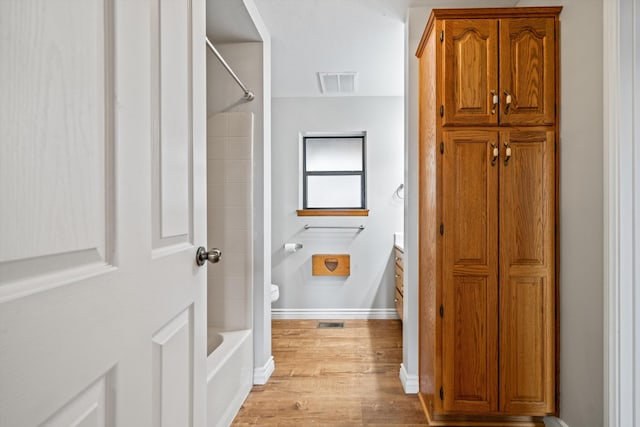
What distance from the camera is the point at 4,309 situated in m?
0.45

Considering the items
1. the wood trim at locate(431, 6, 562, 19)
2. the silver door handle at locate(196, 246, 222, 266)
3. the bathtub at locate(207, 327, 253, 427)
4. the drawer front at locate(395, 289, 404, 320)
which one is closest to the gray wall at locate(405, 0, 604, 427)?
the wood trim at locate(431, 6, 562, 19)

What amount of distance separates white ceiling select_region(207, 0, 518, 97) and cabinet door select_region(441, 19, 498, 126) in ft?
2.03

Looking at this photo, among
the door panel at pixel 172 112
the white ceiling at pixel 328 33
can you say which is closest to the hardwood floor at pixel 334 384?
the door panel at pixel 172 112

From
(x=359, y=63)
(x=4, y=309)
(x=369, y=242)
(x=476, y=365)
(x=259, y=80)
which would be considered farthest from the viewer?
(x=369, y=242)

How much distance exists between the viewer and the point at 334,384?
8.41 feet

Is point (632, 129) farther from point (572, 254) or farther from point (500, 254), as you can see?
point (500, 254)

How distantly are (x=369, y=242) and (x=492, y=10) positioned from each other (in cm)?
256

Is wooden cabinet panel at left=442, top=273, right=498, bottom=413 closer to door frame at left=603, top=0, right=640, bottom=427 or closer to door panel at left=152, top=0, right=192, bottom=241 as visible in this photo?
door frame at left=603, top=0, right=640, bottom=427

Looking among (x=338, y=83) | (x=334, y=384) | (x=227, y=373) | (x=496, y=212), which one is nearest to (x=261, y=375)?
(x=334, y=384)

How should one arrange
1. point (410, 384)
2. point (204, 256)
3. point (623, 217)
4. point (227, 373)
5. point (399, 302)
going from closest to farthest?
point (204, 256), point (623, 217), point (227, 373), point (410, 384), point (399, 302)

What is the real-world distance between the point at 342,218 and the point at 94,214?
356 cm

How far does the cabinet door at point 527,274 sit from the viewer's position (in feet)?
6.29

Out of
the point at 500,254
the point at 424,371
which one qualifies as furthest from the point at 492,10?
the point at 424,371

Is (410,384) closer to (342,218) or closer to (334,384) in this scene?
(334,384)
